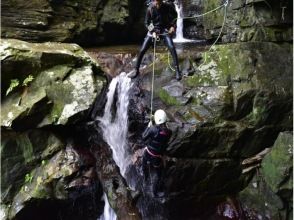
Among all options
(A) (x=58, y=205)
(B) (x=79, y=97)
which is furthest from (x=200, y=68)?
(A) (x=58, y=205)

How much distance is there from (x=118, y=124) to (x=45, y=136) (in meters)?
1.81

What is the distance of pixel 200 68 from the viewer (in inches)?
377

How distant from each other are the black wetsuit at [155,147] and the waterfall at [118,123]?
111 centimetres

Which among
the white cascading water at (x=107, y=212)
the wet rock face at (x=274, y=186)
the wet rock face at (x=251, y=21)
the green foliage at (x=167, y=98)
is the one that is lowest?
the white cascading water at (x=107, y=212)

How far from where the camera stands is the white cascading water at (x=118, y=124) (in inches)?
371

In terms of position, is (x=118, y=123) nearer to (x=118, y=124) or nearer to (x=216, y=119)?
(x=118, y=124)

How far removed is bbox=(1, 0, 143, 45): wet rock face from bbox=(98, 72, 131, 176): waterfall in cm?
374

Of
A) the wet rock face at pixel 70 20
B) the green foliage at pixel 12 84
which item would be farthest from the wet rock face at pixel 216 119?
the wet rock face at pixel 70 20

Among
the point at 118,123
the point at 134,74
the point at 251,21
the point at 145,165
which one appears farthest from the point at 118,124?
the point at 251,21

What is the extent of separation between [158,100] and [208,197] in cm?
266

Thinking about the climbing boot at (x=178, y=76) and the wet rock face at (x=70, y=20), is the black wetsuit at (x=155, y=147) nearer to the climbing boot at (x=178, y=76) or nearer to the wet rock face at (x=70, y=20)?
the climbing boot at (x=178, y=76)

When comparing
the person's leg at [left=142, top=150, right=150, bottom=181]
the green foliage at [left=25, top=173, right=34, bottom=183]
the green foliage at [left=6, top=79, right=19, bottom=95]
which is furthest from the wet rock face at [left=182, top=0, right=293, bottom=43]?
the green foliage at [left=25, top=173, right=34, bottom=183]

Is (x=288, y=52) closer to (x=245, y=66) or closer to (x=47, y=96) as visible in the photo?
(x=245, y=66)

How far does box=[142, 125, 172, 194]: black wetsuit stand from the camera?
7840 mm
